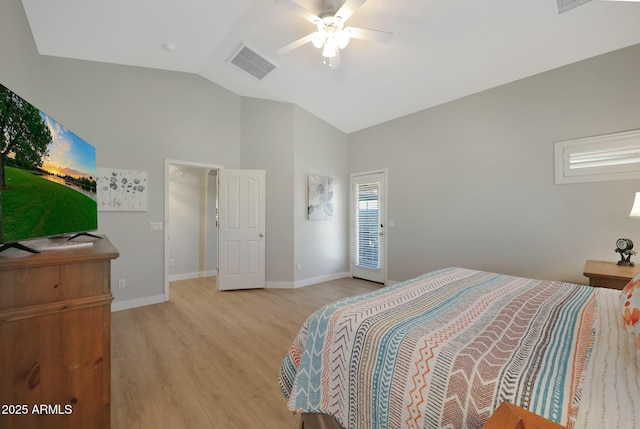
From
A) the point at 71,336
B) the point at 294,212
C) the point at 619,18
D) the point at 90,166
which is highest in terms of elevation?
the point at 619,18

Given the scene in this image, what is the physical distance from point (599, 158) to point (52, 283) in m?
4.28

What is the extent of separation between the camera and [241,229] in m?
4.33

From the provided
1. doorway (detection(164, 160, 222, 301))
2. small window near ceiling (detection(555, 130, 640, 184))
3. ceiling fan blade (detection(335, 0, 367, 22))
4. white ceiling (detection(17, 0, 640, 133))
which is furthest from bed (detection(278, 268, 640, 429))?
doorway (detection(164, 160, 222, 301))

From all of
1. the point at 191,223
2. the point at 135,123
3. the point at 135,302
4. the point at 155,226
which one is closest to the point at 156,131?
the point at 135,123

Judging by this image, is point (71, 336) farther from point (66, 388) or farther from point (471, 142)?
point (471, 142)

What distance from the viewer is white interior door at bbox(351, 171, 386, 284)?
4.70 m

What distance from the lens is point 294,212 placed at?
4.47 metres

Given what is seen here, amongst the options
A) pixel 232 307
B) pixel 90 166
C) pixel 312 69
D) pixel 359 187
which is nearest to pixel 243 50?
pixel 312 69

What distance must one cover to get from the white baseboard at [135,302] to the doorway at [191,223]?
4.35 ft

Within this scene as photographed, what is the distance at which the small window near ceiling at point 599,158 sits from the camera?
8.45 ft

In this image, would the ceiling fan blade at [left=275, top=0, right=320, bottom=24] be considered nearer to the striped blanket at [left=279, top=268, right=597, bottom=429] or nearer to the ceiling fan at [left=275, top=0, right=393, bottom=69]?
the ceiling fan at [left=275, top=0, right=393, bottom=69]

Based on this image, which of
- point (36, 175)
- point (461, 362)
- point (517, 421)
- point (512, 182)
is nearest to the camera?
point (517, 421)

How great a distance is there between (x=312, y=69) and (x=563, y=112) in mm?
2904

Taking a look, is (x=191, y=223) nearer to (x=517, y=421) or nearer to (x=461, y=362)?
(x=461, y=362)
